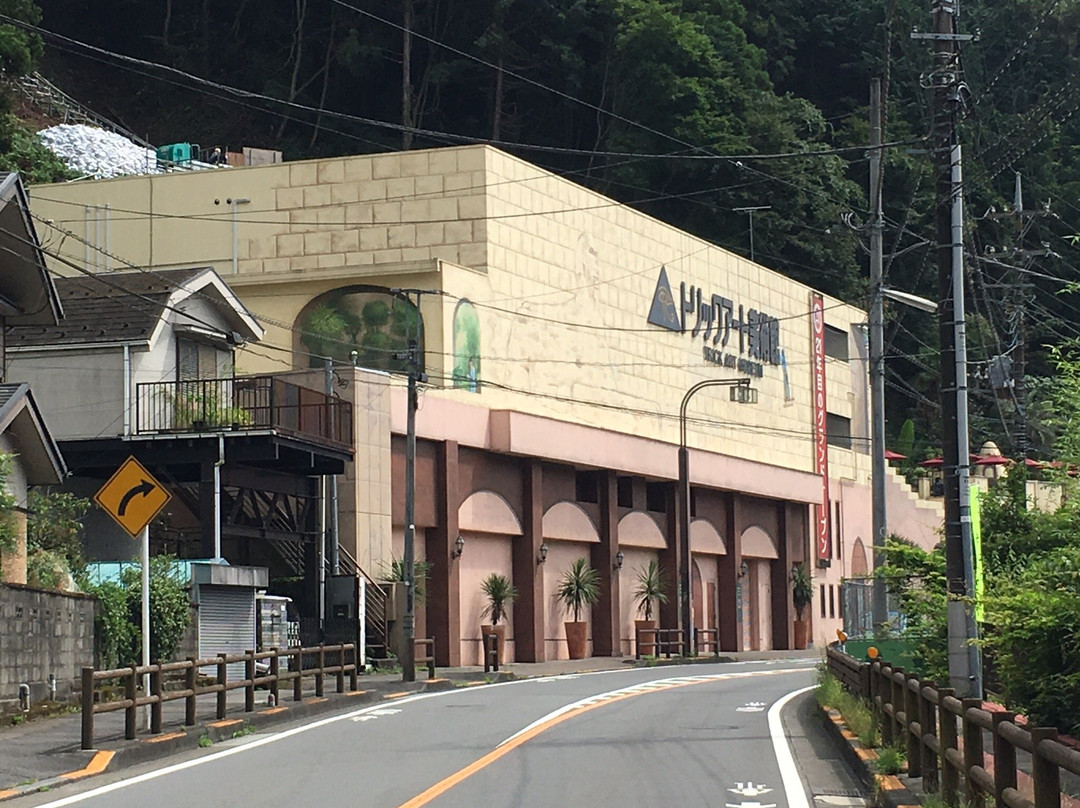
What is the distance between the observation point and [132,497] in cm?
2150

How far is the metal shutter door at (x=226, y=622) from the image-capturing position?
31172mm

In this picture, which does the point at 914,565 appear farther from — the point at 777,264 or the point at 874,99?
the point at 777,264

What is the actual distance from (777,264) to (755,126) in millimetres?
6650

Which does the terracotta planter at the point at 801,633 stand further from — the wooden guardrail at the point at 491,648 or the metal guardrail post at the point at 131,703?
the metal guardrail post at the point at 131,703

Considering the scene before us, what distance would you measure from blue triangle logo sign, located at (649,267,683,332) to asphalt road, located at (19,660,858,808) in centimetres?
3175

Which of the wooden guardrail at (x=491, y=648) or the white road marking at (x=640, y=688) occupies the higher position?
the wooden guardrail at (x=491, y=648)

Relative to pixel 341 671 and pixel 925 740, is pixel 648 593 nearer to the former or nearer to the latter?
pixel 341 671

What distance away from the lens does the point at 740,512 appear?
65.4 metres

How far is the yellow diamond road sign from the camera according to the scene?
843 inches

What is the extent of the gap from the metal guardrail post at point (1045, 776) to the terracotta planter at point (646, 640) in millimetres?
42142

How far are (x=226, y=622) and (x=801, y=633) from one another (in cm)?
4177

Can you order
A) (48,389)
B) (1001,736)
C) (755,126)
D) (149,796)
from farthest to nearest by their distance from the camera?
(755,126)
(48,389)
(149,796)
(1001,736)

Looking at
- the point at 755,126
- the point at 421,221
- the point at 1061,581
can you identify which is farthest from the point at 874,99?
the point at 755,126

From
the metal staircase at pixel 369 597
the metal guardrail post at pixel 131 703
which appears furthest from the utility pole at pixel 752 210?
the metal guardrail post at pixel 131 703
